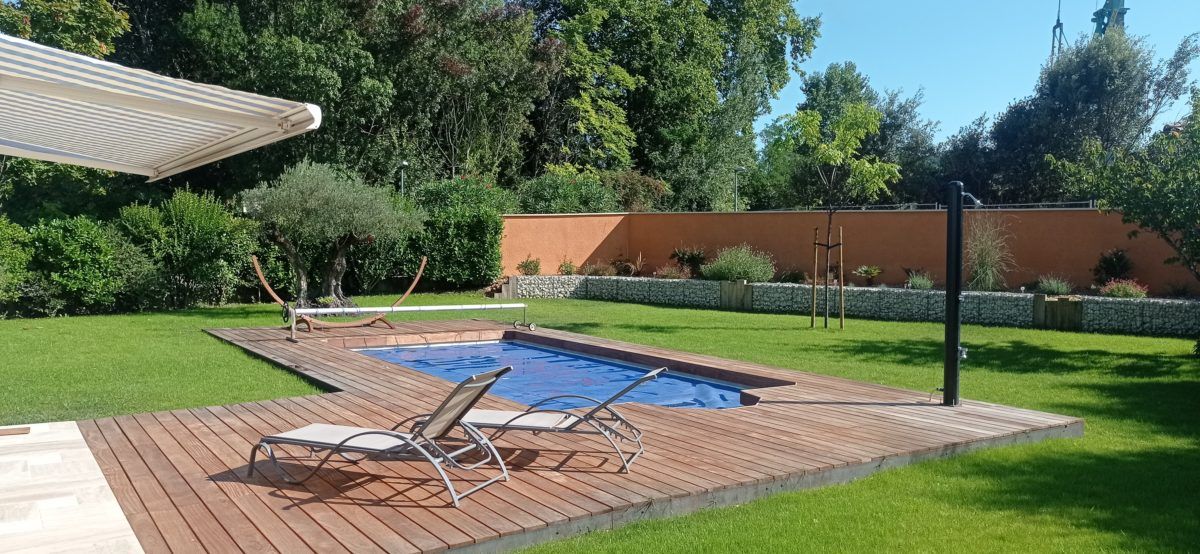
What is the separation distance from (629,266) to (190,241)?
10.5 meters

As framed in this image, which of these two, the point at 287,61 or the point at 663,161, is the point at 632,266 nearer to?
the point at 287,61

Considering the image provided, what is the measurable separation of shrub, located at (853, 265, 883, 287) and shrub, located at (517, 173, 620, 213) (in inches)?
350

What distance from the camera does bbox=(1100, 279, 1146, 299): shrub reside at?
14703 mm

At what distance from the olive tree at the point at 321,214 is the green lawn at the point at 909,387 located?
1.48 metres

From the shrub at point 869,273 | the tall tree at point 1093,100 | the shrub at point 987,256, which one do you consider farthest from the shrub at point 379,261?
the tall tree at point 1093,100

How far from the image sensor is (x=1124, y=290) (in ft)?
48.4

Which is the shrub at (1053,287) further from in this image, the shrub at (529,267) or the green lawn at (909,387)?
the shrub at (529,267)

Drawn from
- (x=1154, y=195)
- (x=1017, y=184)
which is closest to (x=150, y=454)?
(x=1154, y=195)

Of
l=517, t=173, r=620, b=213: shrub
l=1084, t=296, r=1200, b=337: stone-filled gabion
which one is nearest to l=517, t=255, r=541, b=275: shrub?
l=517, t=173, r=620, b=213: shrub

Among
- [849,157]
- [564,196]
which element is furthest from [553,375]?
[849,157]

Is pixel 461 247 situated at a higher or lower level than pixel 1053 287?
higher

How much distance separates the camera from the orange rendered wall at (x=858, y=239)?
669 inches

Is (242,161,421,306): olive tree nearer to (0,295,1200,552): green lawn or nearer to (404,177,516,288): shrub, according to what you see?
(0,295,1200,552): green lawn

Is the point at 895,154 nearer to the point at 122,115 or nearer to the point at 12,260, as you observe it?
the point at 12,260
